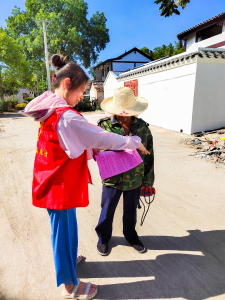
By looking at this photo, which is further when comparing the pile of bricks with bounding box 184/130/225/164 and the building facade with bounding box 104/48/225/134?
the building facade with bounding box 104/48/225/134

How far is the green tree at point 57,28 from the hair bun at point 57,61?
2802 cm

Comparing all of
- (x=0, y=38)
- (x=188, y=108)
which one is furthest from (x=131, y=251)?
(x=0, y=38)

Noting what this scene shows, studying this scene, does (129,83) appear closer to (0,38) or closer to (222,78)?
(222,78)

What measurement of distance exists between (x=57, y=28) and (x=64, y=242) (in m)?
31.1

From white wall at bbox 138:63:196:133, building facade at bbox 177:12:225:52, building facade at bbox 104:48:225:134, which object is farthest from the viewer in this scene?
building facade at bbox 177:12:225:52

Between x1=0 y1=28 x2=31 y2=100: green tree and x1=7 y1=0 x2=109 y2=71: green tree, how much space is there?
22.3 ft

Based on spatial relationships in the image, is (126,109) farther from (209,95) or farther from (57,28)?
(57,28)

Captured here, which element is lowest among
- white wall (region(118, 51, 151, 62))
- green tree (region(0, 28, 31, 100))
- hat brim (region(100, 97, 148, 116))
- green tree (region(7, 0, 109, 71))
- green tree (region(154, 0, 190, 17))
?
hat brim (region(100, 97, 148, 116))

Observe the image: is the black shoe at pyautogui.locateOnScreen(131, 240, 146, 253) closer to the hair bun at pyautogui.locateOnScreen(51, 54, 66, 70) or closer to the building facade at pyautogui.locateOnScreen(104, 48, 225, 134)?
the hair bun at pyautogui.locateOnScreen(51, 54, 66, 70)

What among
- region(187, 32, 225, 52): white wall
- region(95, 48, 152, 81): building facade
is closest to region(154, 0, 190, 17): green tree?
region(187, 32, 225, 52): white wall

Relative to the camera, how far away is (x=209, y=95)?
8.07m

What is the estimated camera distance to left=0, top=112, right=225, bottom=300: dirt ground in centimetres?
176

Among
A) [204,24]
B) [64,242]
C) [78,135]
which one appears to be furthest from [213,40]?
[64,242]

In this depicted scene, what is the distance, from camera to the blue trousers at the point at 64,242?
4.73ft
